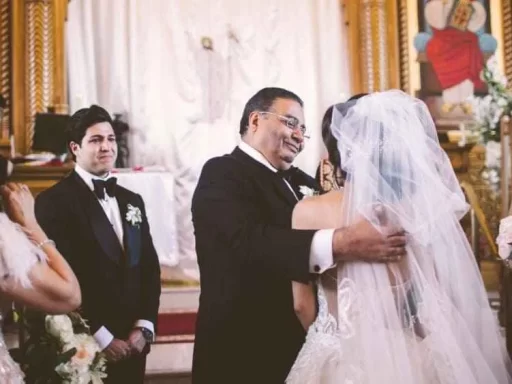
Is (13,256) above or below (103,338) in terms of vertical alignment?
above

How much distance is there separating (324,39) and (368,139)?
20.2ft

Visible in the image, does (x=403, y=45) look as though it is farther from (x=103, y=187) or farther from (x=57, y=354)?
(x=57, y=354)

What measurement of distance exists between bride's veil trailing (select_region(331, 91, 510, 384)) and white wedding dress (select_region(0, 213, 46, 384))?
0.86m

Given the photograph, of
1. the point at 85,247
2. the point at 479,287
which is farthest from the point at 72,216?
the point at 479,287

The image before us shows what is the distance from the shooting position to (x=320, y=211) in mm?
2115

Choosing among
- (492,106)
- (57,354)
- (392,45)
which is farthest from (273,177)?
A: (392,45)

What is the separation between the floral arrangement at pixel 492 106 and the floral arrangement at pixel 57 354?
4598mm

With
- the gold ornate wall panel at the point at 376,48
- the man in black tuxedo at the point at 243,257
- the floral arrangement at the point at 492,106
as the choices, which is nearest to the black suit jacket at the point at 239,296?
the man in black tuxedo at the point at 243,257

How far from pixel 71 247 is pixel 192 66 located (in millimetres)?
5060

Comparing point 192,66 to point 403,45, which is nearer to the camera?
point 192,66

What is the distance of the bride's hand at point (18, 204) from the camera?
1.83m

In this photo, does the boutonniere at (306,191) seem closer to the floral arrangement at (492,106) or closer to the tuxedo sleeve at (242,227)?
the tuxedo sleeve at (242,227)

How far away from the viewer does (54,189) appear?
3033 millimetres

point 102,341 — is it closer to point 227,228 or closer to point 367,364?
point 227,228
